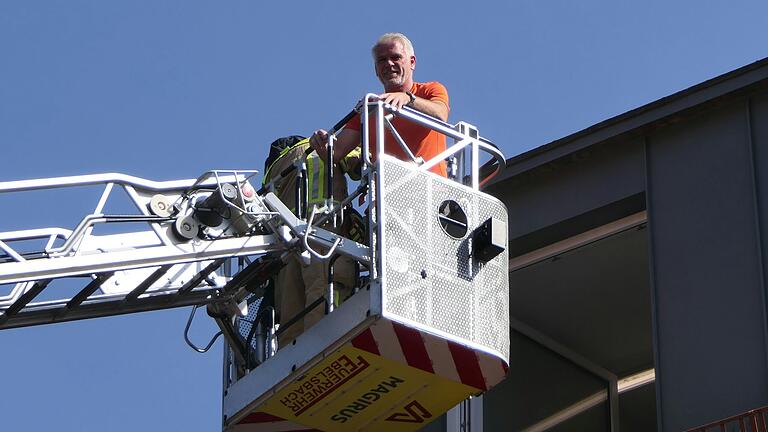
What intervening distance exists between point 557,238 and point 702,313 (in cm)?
256

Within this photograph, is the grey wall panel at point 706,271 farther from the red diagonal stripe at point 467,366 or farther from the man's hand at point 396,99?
the man's hand at point 396,99

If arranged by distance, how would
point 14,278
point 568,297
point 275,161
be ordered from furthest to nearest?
point 568,297, point 275,161, point 14,278

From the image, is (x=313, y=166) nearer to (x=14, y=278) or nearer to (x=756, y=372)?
(x=14, y=278)

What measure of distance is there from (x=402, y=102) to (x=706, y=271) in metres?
3.41

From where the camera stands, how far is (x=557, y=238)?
17688 mm

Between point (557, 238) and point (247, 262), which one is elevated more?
point (557, 238)

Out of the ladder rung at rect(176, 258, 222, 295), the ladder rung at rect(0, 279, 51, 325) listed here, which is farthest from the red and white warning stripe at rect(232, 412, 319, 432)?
the ladder rung at rect(0, 279, 51, 325)

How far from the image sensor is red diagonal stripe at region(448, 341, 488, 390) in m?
13.2

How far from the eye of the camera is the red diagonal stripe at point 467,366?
13195mm

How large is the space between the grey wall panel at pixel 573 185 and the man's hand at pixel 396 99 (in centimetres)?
355

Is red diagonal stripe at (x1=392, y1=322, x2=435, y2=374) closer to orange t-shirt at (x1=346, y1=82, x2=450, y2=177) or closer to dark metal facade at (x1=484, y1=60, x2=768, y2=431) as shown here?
orange t-shirt at (x1=346, y1=82, x2=450, y2=177)

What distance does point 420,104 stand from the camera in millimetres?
14023

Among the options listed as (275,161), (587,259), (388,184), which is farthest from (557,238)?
(388,184)

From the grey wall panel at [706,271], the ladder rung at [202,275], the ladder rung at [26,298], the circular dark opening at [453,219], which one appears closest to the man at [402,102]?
the circular dark opening at [453,219]
